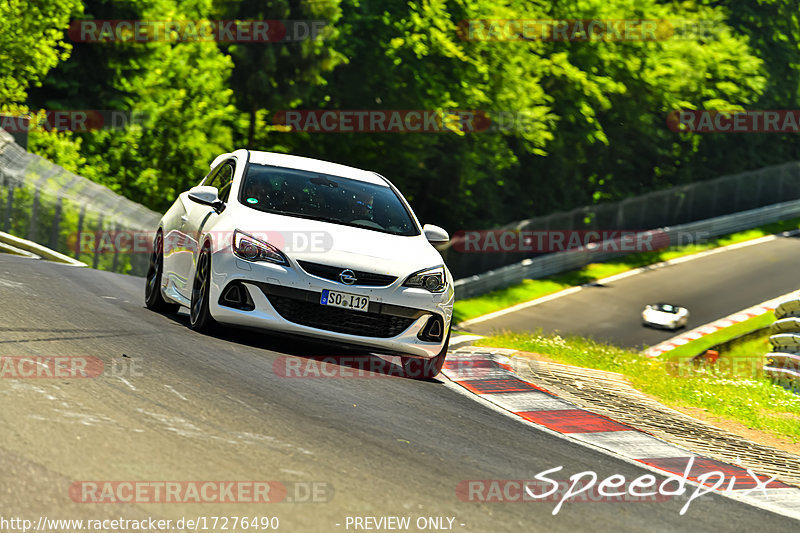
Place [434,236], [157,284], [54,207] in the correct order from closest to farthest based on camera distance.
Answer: [434,236]
[157,284]
[54,207]

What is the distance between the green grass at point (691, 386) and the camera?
10.5m

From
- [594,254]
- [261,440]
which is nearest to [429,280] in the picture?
[261,440]

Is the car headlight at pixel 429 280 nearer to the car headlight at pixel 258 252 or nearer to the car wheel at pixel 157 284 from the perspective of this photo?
the car headlight at pixel 258 252

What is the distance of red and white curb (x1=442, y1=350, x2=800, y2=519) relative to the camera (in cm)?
679

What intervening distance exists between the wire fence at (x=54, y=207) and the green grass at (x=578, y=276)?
1693cm

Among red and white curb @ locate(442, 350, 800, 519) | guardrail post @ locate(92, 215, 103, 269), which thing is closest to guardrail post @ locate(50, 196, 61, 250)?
guardrail post @ locate(92, 215, 103, 269)

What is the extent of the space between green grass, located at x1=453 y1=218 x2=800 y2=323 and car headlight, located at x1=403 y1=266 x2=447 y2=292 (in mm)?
26828

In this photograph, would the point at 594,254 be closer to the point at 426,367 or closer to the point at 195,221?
the point at 426,367

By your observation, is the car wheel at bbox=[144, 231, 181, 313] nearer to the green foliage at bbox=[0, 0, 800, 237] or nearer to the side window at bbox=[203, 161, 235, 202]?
the side window at bbox=[203, 161, 235, 202]

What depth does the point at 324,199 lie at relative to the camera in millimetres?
9539

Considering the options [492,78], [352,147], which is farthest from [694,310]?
[352,147]

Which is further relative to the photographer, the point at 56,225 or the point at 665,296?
the point at 665,296

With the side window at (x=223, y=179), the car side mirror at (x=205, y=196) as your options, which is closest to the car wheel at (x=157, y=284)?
the side window at (x=223, y=179)

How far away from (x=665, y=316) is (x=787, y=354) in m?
19.7
